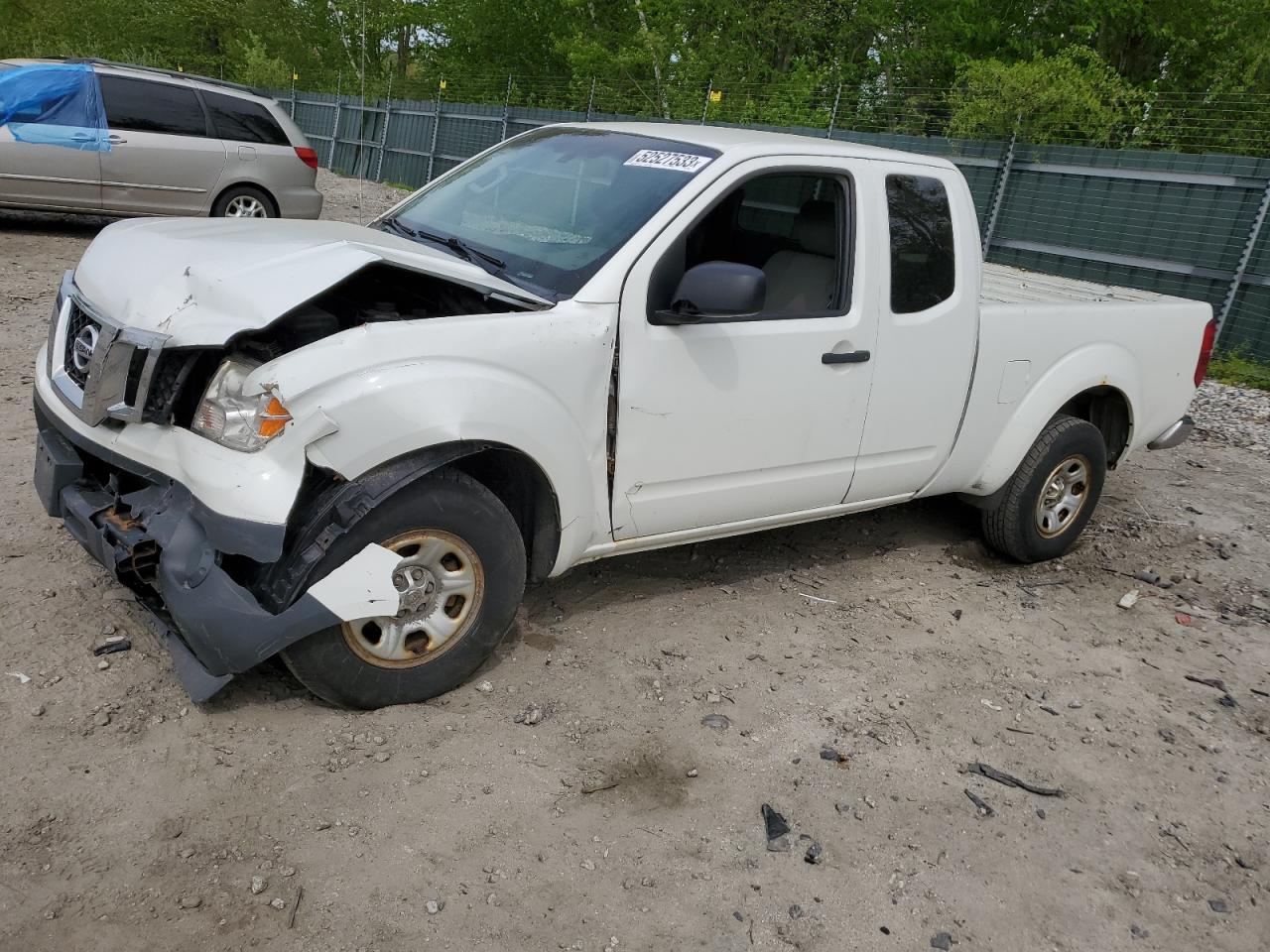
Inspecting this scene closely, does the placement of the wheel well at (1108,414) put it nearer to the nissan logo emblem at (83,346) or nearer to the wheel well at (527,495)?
the wheel well at (527,495)

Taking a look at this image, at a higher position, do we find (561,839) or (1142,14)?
(1142,14)

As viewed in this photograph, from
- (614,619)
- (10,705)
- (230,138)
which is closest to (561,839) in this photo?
(614,619)

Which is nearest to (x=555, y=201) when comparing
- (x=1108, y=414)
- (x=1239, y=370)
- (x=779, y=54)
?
(x=1108, y=414)

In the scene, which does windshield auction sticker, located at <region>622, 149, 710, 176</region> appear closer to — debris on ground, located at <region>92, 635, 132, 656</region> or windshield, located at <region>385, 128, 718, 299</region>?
windshield, located at <region>385, 128, 718, 299</region>

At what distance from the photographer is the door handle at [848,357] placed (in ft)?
Answer: 13.2

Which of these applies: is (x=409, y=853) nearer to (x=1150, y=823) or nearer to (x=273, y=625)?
(x=273, y=625)

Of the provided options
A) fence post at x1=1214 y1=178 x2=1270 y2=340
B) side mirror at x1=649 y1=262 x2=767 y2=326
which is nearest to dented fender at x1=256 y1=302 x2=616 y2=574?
side mirror at x1=649 y1=262 x2=767 y2=326

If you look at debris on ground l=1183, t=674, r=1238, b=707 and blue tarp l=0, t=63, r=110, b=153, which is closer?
debris on ground l=1183, t=674, r=1238, b=707

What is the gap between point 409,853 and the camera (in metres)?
2.76

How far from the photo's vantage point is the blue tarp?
10016mm

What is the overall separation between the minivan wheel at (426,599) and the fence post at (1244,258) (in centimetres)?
1037

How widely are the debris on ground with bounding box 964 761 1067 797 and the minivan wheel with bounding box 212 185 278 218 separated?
33.3ft

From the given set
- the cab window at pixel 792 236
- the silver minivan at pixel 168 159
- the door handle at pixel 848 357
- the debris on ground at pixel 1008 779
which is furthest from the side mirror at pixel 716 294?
the silver minivan at pixel 168 159

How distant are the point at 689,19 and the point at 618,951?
27.1 meters
